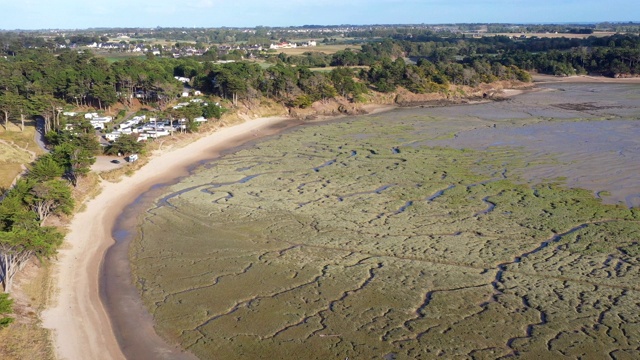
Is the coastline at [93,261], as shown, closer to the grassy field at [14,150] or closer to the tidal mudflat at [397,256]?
the tidal mudflat at [397,256]

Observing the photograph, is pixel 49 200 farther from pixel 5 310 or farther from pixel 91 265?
pixel 5 310

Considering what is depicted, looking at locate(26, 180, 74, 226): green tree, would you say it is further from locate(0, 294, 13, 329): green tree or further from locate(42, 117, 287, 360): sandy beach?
locate(0, 294, 13, 329): green tree

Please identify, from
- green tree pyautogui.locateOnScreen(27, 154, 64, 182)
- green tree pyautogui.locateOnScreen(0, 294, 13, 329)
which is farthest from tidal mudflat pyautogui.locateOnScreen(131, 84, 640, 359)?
green tree pyautogui.locateOnScreen(27, 154, 64, 182)

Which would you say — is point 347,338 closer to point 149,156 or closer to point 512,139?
point 149,156

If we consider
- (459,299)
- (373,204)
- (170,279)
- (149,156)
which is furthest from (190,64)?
(459,299)

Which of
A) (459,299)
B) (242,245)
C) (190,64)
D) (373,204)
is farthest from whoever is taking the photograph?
(190,64)
